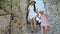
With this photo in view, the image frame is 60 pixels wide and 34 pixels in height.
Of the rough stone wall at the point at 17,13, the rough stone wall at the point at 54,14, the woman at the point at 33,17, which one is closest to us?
the rough stone wall at the point at 17,13

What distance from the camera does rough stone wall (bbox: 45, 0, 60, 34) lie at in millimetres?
2881

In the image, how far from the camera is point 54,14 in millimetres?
2932

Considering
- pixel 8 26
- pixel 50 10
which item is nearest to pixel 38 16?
pixel 50 10

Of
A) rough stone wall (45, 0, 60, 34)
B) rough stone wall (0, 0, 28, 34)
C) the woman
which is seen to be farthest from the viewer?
rough stone wall (45, 0, 60, 34)

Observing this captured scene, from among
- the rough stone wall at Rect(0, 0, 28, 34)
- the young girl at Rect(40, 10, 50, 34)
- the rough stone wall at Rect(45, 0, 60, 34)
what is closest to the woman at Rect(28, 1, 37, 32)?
the young girl at Rect(40, 10, 50, 34)

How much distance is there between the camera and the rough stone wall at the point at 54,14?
2881mm

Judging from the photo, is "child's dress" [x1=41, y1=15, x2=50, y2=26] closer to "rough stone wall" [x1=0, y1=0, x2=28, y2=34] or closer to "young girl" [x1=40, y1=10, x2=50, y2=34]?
"young girl" [x1=40, y1=10, x2=50, y2=34]

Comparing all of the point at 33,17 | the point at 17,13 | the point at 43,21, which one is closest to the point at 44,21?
the point at 43,21

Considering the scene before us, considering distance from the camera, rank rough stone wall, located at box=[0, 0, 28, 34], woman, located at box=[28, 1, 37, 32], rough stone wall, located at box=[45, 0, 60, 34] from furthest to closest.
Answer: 1. rough stone wall, located at box=[45, 0, 60, 34]
2. woman, located at box=[28, 1, 37, 32]
3. rough stone wall, located at box=[0, 0, 28, 34]

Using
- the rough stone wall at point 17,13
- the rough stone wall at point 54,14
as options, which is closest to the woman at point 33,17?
the rough stone wall at point 54,14

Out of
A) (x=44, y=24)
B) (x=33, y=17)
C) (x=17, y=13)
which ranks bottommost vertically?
(x=44, y=24)

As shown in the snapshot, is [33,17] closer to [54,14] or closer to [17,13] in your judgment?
[54,14]

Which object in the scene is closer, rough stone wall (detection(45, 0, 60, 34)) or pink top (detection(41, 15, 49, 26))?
pink top (detection(41, 15, 49, 26))

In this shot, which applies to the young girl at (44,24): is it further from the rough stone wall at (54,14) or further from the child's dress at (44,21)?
the rough stone wall at (54,14)
